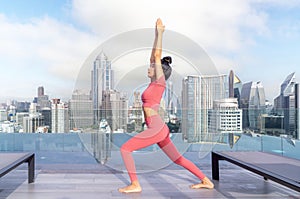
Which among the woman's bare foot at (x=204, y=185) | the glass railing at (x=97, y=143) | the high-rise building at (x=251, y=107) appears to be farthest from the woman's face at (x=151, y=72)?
the high-rise building at (x=251, y=107)

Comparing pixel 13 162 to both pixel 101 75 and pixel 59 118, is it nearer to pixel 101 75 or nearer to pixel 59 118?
pixel 101 75

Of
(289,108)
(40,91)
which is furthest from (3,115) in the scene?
(289,108)

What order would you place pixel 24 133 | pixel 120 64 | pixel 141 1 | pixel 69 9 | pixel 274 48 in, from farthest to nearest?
pixel 274 48, pixel 69 9, pixel 24 133, pixel 141 1, pixel 120 64

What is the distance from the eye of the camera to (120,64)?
9.62 feet

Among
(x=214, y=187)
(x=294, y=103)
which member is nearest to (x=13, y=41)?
(x=214, y=187)

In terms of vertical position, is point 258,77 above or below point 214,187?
above

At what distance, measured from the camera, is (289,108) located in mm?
5684

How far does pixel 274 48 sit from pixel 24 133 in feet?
20.9

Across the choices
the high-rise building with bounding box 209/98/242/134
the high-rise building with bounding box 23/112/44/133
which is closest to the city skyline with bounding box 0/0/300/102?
the high-rise building with bounding box 23/112/44/133

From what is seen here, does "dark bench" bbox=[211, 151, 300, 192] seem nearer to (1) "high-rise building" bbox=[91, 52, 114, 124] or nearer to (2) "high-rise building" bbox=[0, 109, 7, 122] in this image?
(1) "high-rise building" bbox=[91, 52, 114, 124]

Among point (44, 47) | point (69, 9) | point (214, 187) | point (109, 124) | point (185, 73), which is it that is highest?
point (69, 9)

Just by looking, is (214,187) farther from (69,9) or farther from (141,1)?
(69,9)

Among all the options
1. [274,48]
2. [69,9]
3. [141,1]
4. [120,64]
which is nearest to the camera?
[120,64]

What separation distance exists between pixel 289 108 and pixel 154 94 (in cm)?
383
